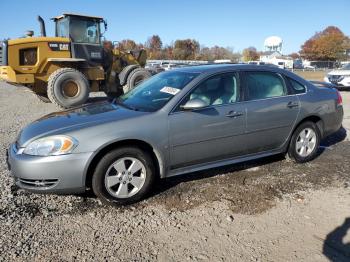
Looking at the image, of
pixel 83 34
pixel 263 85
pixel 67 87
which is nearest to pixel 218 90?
pixel 263 85

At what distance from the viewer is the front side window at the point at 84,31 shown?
11.4 m

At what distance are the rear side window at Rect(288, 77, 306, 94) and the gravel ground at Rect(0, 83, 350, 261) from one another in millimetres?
1207

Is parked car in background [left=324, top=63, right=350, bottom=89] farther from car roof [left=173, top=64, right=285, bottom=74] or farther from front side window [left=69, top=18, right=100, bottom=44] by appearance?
car roof [left=173, top=64, right=285, bottom=74]

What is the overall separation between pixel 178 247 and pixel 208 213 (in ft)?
2.34

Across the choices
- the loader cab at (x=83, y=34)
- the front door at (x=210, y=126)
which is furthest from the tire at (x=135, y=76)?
the front door at (x=210, y=126)

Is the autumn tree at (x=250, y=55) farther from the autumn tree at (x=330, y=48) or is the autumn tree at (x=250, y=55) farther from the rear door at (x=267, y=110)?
the rear door at (x=267, y=110)

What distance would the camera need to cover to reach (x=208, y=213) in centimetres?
367

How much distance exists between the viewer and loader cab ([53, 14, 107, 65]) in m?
Answer: 11.4

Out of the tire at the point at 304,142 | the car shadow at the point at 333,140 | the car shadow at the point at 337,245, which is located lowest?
the car shadow at the point at 337,245

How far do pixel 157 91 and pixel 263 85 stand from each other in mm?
1501

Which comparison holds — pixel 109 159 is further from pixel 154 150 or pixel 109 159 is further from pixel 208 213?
pixel 208 213

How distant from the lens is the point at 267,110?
467 cm

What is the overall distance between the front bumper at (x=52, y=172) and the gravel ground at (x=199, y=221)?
0.31 meters

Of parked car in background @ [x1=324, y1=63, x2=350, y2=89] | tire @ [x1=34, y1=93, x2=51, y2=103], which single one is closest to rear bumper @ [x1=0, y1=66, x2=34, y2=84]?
tire @ [x1=34, y1=93, x2=51, y2=103]
